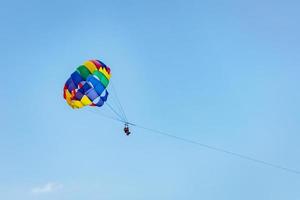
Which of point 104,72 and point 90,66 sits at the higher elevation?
point 104,72

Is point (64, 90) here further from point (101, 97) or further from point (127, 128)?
Result: point (127, 128)

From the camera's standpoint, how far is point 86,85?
49.5 meters

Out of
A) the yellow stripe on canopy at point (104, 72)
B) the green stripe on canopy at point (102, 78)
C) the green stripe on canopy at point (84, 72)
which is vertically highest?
the yellow stripe on canopy at point (104, 72)

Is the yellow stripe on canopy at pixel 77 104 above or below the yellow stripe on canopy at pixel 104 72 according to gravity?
below

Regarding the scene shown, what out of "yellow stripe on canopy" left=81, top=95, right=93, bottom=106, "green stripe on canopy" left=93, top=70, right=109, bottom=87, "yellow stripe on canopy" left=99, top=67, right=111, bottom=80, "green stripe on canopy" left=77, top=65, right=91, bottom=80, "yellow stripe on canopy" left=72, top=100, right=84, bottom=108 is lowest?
"yellow stripe on canopy" left=72, top=100, right=84, bottom=108

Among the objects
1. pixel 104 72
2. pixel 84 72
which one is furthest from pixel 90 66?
pixel 104 72

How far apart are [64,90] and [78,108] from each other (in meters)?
1.93

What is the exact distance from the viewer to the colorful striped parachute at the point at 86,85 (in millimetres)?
49125

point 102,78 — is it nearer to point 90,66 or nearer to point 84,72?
point 90,66

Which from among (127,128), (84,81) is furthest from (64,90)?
(127,128)

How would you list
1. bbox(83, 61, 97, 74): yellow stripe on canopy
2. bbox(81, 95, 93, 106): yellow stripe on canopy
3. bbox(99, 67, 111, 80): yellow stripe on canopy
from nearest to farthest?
bbox(83, 61, 97, 74): yellow stripe on canopy
bbox(81, 95, 93, 106): yellow stripe on canopy
bbox(99, 67, 111, 80): yellow stripe on canopy

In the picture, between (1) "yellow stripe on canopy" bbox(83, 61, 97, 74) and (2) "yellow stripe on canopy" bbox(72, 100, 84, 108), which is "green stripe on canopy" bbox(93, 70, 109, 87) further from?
(2) "yellow stripe on canopy" bbox(72, 100, 84, 108)

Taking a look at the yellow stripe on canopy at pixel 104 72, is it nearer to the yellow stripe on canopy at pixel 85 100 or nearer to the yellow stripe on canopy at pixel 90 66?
the yellow stripe on canopy at pixel 90 66

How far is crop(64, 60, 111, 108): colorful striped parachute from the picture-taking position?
161 feet
